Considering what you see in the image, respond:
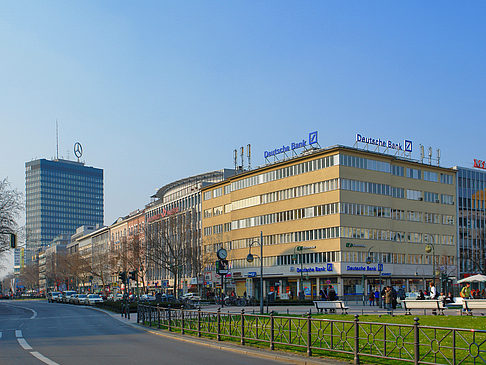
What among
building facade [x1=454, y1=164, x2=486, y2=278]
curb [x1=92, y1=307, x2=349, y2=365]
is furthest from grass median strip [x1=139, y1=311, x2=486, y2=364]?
building facade [x1=454, y1=164, x2=486, y2=278]

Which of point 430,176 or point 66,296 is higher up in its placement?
point 430,176

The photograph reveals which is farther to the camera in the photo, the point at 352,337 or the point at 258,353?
the point at 258,353

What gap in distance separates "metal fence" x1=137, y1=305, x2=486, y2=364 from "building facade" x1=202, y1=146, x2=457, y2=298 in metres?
51.7

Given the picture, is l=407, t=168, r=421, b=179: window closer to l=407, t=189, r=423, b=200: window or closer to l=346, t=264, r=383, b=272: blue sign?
l=407, t=189, r=423, b=200: window

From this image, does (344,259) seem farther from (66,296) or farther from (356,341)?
(356,341)

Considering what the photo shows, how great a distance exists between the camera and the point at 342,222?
253 ft

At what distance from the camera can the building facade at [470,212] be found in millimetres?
100463

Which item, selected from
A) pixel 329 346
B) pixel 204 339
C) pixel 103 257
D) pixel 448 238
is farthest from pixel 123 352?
pixel 103 257

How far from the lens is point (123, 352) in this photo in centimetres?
1817

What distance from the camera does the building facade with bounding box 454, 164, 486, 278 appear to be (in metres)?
100

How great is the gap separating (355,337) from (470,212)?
97.4 m

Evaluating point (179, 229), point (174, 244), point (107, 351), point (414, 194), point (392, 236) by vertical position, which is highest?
point (414, 194)

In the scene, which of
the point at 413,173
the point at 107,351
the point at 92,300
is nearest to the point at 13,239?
the point at 107,351

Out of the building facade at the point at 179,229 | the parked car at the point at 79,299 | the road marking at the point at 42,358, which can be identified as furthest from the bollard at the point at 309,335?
the building facade at the point at 179,229
